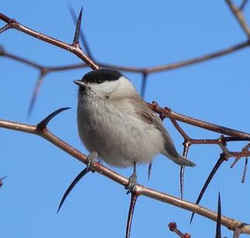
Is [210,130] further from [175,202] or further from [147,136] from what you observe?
[147,136]

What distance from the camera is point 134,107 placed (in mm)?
3604

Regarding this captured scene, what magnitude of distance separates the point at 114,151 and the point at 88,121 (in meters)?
0.30

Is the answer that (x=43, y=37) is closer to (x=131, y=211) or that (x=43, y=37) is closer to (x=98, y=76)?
(x=131, y=211)

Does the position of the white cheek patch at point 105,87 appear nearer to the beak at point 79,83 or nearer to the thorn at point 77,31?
the beak at point 79,83

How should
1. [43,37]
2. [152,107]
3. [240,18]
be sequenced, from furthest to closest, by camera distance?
[152,107] < [43,37] < [240,18]

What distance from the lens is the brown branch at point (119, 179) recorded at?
1391 mm

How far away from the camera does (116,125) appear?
11.2 feet

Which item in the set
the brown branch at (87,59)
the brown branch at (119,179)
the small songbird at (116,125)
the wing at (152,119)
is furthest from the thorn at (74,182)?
the wing at (152,119)

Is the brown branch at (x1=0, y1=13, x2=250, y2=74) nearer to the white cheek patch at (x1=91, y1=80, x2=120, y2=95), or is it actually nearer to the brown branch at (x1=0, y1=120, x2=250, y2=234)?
the brown branch at (x1=0, y1=120, x2=250, y2=234)

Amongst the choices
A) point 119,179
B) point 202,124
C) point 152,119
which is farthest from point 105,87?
point 119,179

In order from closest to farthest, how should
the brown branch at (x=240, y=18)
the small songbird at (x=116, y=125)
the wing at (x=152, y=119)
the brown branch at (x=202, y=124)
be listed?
the brown branch at (x=240, y=18) → the brown branch at (x=202, y=124) → the small songbird at (x=116, y=125) → the wing at (x=152, y=119)

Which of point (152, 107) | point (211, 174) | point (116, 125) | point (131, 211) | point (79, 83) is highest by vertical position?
point (79, 83)

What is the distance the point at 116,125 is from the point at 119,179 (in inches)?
69.7

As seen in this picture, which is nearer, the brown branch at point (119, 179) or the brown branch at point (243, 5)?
the brown branch at point (243, 5)
